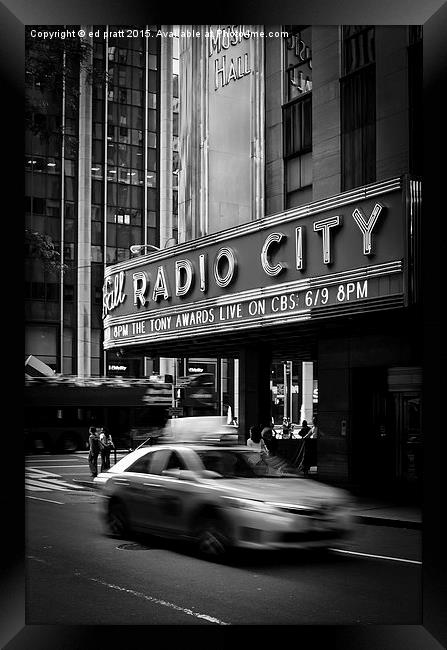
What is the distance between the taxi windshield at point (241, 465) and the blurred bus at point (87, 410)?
73cm

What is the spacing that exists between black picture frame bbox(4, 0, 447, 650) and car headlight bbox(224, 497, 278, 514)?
1.52 meters

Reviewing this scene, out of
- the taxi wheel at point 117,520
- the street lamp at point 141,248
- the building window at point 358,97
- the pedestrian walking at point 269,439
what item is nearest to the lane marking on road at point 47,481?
the taxi wheel at point 117,520

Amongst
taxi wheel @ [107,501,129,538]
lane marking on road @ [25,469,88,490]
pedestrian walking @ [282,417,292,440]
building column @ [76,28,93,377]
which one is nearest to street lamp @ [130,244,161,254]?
building column @ [76,28,93,377]

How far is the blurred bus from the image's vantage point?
7051 millimetres

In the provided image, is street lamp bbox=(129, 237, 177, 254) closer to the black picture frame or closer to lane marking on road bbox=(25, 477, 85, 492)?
lane marking on road bbox=(25, 477, 85, 492)

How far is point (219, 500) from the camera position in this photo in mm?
7062

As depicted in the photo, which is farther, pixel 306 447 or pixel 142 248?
pixel 142 248

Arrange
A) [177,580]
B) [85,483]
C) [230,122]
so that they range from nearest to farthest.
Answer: [177,580] → [85,483] → [230,122]

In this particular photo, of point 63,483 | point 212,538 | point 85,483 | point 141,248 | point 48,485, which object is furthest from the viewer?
point 141,248

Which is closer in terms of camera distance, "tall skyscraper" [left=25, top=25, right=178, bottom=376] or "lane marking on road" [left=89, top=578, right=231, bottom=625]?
"lane marking on road" [left=89, top=578, right=231, bottom=625]

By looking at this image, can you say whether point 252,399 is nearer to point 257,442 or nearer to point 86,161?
point 257,442
